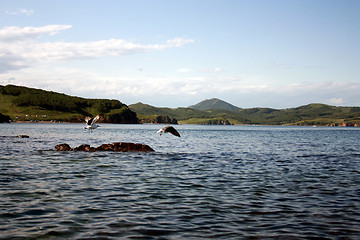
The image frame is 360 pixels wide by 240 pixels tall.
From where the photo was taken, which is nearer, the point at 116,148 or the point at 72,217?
the point at 72,217

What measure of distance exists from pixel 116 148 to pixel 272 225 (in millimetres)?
27555

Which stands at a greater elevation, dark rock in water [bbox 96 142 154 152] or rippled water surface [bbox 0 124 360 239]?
dark rock in water [bbox 96 142 154 152]

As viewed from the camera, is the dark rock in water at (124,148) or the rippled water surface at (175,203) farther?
the dark rock in water at (124,148)

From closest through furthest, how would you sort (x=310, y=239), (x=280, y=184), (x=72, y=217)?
(x=310, y=239)
(x=72, y=217)
(x=280, y=184)

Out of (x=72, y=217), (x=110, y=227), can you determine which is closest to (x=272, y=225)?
(x=110, y=227)

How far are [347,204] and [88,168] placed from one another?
54.6ft

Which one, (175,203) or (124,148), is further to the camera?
(124,148)

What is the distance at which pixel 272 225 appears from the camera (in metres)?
10.5

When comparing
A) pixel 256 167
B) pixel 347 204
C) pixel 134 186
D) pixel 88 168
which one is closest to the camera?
pixel 347 204

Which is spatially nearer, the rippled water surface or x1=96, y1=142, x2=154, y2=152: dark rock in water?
the rippled water surface

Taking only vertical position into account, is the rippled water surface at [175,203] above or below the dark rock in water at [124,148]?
below

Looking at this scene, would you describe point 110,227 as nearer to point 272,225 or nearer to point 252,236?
point 252,236

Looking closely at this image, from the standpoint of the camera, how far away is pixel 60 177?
62.1 feet

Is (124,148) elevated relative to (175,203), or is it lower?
elevated
